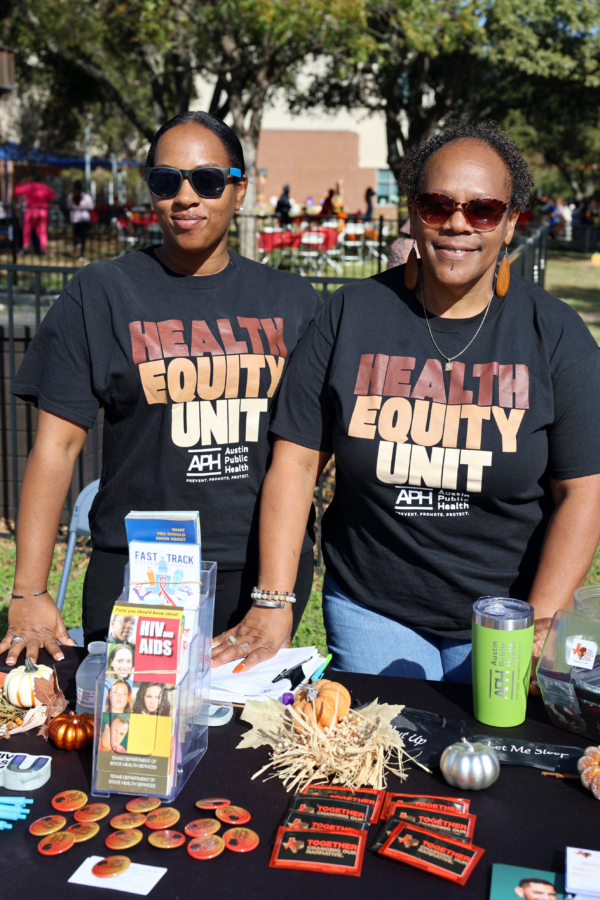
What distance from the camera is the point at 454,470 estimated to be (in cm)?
198

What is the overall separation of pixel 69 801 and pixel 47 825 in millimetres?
71

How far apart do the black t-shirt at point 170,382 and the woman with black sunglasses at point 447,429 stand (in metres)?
0.12

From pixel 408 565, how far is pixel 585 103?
28541 millimetres

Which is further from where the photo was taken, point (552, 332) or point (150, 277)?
point (150, 277)

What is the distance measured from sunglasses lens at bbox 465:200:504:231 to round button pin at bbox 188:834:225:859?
144 cm

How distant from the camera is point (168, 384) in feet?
6.98

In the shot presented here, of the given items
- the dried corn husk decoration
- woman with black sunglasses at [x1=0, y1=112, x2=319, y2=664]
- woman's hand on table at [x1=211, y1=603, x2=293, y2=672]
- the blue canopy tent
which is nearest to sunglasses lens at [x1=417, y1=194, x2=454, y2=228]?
woman with black sunglasses at [x1=0, y1=112, x2=319, y2=664]

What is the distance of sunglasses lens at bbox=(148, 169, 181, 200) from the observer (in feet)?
7.04

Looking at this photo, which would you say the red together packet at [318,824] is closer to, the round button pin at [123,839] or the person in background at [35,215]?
the round button pin at [123,839]

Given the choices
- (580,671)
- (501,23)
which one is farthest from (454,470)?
(501,23)

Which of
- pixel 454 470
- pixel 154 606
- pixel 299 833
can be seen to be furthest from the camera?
pixel 454 470

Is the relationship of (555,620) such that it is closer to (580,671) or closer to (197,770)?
(580,671)

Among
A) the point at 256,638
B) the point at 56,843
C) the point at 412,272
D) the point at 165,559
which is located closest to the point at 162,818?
the point at 56,843

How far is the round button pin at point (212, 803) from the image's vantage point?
4.60ft
